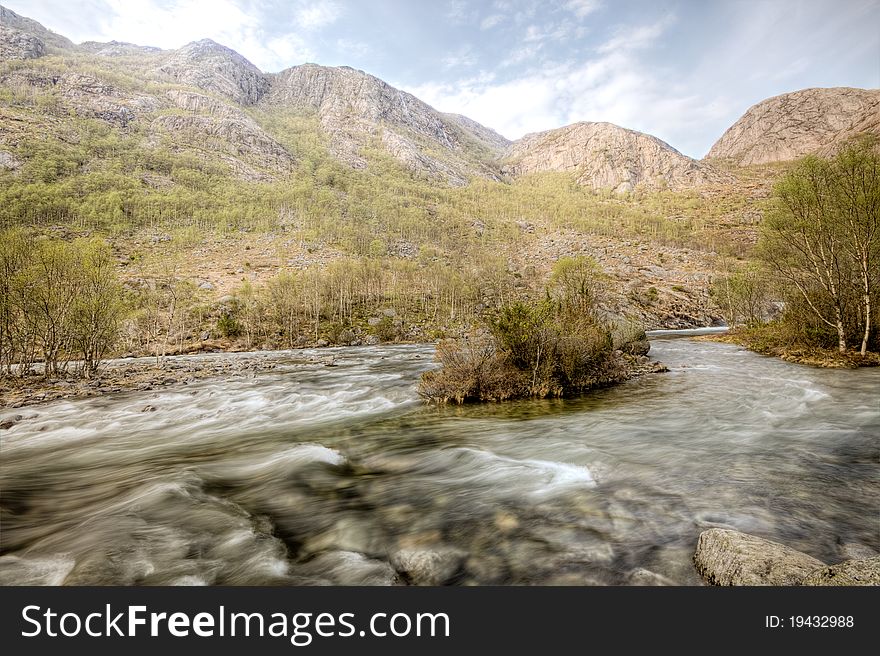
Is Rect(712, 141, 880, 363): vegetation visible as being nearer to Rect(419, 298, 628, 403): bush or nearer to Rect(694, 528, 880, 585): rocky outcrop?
Rect(419, 298, 628, 403): bush

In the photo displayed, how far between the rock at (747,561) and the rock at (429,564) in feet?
8.17

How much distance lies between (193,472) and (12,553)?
312cm

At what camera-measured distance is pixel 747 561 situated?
3420 mm

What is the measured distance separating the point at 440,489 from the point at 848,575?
16.7 ft

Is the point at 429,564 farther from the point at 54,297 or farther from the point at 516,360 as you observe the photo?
the point at 54,297

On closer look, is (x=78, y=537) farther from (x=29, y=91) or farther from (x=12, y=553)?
(x=29, y=91)

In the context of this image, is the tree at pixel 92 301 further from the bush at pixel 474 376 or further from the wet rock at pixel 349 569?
the wet rock at pixel 349 569

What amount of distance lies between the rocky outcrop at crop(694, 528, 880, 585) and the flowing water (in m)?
0.31

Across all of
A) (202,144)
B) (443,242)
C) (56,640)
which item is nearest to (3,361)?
(56,640)

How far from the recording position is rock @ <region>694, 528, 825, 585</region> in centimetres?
319

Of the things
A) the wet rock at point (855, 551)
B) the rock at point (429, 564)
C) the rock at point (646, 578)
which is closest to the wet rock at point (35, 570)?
the rock at point (429, 564)

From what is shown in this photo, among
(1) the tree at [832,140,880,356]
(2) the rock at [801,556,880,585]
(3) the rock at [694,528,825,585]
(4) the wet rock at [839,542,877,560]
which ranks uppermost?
(1) the tree at [832,140,880,356]

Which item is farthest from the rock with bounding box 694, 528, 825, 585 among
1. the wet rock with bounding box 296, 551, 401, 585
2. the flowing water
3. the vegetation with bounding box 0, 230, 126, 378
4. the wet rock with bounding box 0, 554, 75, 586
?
the vegetation with bounding box 0, 230, 126, 378

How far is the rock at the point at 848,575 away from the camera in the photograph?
291 cm
